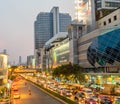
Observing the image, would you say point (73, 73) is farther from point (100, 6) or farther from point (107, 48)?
point (100, 6)

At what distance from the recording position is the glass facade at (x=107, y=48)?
90688 mm

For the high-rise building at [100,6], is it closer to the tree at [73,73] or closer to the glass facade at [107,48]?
the tree at [73,73]

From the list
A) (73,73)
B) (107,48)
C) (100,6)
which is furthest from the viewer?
(100,6)

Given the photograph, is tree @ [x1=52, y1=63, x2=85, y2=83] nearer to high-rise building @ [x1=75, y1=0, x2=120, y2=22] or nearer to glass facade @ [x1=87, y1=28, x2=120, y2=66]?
glass facade @ [x1=87, y1=28, x2=120, y2=66]


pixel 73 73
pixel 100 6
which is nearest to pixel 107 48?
pixel 73 73

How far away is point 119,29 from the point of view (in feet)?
299

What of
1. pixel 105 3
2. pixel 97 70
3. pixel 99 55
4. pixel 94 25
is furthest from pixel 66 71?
pixel 105 3

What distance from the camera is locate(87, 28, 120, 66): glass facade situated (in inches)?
3570

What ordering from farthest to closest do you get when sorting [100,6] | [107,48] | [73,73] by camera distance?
[100,6]
[73,73]
[107,48]

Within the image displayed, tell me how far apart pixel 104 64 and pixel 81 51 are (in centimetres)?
3434

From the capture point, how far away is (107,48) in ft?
310

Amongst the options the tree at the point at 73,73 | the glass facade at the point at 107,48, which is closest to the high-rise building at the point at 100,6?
the tree at the point at 73,73

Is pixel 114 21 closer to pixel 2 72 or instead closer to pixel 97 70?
pixel 97 70

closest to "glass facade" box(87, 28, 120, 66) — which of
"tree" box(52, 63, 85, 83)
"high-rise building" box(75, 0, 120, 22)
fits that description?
"tree" box(52, 63, 85, 83)
